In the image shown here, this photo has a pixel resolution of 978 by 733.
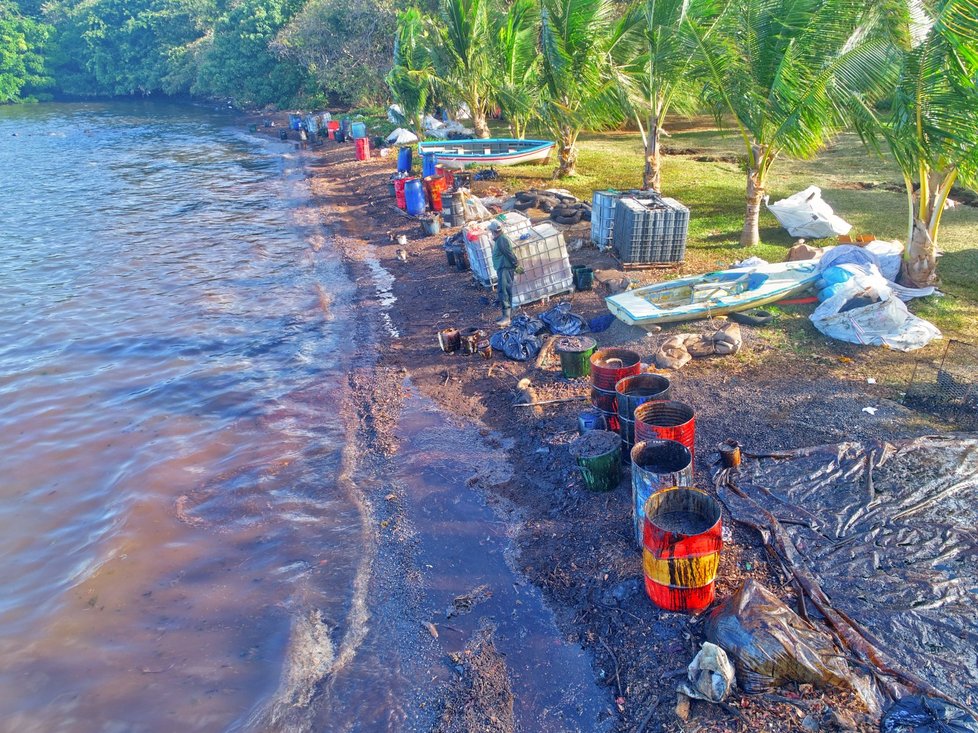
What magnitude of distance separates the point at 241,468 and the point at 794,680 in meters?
7.41

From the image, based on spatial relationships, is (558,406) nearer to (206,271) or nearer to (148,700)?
(148,700)

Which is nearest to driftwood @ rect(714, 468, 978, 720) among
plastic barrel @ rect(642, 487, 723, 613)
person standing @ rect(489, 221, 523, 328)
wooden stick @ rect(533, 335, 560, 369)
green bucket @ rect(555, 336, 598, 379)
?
plastic barrel @ rect(642, 487, 723, 613)

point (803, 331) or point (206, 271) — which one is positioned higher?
point (803, 331)

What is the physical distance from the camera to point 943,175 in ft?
35.9

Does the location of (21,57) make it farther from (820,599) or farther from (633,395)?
(820,599)

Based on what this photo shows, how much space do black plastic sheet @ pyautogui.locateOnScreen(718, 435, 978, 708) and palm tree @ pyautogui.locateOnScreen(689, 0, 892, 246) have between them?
241 inches

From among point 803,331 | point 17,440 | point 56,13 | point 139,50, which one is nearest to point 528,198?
point 803,331

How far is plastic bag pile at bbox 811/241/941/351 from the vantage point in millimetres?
9617

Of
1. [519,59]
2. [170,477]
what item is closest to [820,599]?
[170,477]

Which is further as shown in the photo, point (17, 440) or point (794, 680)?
point (17, 440)

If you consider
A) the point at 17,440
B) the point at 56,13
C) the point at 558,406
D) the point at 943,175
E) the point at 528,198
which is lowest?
the point at 17,440

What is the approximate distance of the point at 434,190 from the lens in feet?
64.0

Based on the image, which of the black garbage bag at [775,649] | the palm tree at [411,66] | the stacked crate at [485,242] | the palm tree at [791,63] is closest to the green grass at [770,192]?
the palm tree at [791,63]

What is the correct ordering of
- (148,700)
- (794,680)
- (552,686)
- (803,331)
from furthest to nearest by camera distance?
(803,331)
(148,700)
(552,686)
(794,680)
